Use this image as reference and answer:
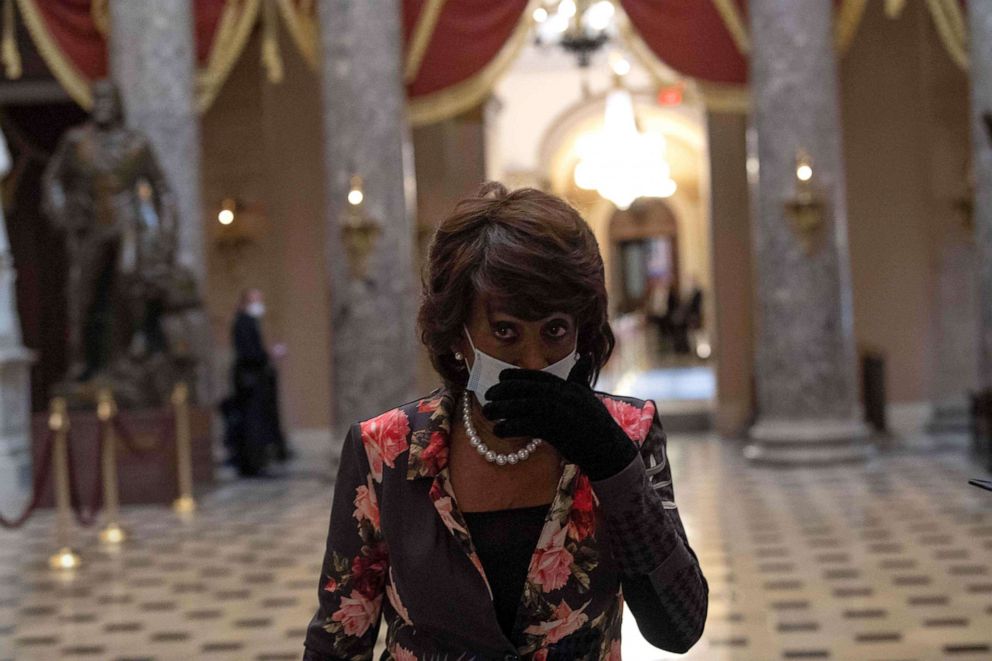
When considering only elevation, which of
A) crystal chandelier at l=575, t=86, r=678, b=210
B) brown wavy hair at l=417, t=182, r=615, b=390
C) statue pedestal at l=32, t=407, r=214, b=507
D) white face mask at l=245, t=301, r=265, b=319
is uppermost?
crystal chandelier at l=575, t=86, r=678, b=210

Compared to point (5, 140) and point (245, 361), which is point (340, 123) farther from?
point (5, 140)

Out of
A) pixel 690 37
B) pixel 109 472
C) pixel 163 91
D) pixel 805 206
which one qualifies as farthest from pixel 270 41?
pixel 805 206

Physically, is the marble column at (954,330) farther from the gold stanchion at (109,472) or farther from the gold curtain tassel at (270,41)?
the gold stanchion at (109,472)

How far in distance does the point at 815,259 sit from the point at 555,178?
1607cm

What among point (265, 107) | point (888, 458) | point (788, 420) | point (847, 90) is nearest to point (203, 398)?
point (265, 107)

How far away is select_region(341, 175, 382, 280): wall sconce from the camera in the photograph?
12.0 m

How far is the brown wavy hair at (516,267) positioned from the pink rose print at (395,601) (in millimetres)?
342

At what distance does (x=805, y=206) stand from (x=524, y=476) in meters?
10.2

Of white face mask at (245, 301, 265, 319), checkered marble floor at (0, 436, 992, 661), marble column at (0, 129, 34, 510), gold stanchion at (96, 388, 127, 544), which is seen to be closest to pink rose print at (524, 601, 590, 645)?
checkered marble floor at (0, 436, 992, 661)

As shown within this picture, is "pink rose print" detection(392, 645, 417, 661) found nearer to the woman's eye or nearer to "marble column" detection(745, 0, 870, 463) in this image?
the woman's eye

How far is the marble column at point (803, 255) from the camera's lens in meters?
11.9

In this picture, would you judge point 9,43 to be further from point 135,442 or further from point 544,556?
point 544,556

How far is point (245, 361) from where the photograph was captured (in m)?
13.3

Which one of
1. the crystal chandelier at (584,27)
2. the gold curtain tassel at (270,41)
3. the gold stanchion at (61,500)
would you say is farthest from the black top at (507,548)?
the crystal chandelier at (584,27)
